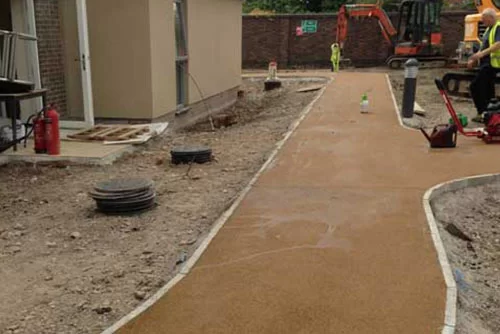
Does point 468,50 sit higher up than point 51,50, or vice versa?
point 51,50

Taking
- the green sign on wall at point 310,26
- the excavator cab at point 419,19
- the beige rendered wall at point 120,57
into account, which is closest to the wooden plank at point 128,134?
the beige rendered wall at point 120,57

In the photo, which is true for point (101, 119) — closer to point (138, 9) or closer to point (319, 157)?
point (138, 9)

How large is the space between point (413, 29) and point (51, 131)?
20076 millimetres

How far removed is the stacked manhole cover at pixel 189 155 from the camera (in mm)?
8258

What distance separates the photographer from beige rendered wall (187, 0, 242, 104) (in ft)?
41.6

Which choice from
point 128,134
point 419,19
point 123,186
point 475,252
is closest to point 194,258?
point 123,186

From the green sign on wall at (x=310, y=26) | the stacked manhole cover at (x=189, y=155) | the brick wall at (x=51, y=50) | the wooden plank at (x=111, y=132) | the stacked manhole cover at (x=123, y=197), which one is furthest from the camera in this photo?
the green sign on wall at (x=310, y=26)

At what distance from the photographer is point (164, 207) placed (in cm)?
635

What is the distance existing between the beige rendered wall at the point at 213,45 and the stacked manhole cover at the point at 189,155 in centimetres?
440

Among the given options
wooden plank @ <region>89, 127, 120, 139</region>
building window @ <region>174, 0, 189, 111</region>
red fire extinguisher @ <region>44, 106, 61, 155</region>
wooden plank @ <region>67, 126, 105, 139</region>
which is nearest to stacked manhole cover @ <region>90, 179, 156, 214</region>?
red fire extinguisher @ <region>44, 106, 61, 155</region>

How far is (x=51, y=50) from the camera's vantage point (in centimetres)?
1009

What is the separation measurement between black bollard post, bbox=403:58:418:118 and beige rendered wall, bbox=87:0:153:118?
482 cm

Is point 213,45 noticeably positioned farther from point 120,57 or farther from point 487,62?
point 487,62

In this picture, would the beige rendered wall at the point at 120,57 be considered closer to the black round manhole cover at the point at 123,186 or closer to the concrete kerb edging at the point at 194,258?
the concrete kerb edging at the point at 194,258
